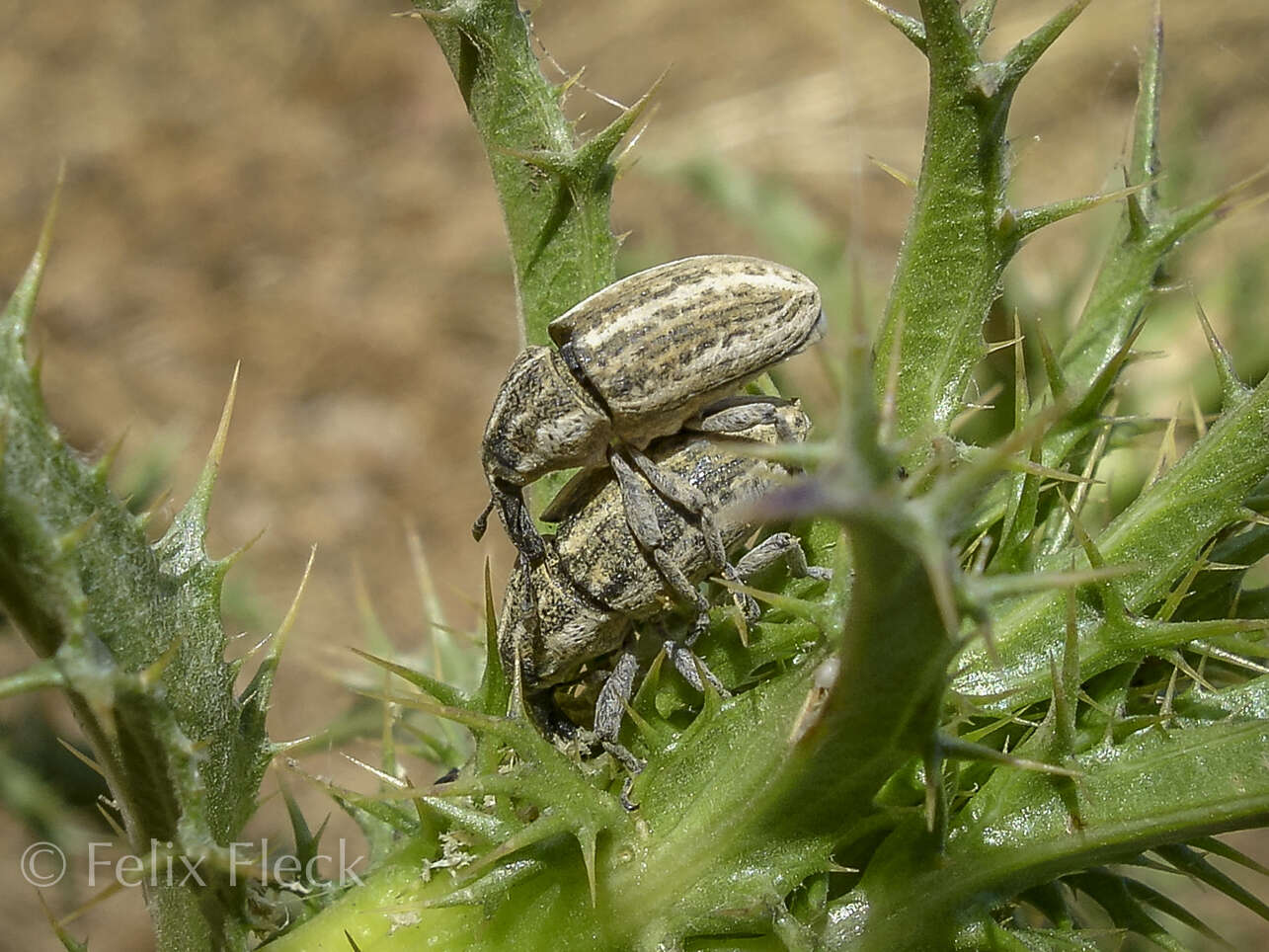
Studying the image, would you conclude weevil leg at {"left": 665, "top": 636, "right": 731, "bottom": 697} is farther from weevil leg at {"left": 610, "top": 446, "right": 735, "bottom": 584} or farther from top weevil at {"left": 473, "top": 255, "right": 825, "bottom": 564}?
top weevil at {"left": 473, "top": 255, "right": 825, "bottom": 564}

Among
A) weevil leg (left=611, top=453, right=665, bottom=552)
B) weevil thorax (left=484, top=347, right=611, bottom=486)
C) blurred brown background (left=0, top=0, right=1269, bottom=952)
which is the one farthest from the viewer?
blurred brown background (left=0, top=0, right=1269, bottom=952)

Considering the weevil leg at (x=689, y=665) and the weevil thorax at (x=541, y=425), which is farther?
the weevil thorax at (x=541, y=425)

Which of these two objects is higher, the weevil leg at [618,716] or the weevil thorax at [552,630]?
the weevil thorax at [552,630]

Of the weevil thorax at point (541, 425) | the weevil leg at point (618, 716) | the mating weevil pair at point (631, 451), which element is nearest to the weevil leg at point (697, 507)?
the mating weevil pair at point (631, 451)

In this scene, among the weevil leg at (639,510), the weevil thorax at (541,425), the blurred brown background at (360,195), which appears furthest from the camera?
the blurred brown background at (360,195)

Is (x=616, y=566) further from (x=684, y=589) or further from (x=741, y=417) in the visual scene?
(x=741, y=417)

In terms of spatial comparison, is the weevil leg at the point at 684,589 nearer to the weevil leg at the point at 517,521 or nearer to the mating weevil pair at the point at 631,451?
the mating weevil pair at the point at 631,451

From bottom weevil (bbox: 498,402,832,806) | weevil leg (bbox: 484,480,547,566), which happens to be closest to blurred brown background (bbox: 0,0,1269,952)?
weevil leg (bbox: 484,480,547,566)
